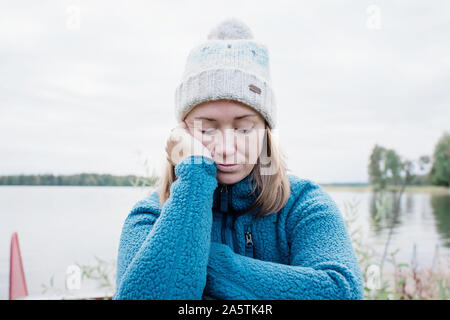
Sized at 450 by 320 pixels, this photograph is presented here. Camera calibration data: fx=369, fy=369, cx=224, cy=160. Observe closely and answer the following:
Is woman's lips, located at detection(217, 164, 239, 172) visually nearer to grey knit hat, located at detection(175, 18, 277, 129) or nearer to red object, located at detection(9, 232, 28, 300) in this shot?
grey knit hat, located at detection(175, 18, 277, 129)

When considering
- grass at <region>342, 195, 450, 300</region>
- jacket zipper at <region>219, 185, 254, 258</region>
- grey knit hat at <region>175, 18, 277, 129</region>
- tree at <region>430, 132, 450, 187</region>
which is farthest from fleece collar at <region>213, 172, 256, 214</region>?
tree at <region>430, 132, 450, 187</region>

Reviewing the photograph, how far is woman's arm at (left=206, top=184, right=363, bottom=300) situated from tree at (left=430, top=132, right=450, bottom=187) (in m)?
3.25

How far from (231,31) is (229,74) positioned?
9.7 inches

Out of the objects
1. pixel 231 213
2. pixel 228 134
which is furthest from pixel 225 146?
pixel 231 213

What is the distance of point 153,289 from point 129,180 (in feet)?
4.66

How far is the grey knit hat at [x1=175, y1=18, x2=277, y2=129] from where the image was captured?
1.22 meters

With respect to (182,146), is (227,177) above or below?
below

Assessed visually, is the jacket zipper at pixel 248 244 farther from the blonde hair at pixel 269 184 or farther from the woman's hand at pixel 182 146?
the woman's hand at pixel 182 146

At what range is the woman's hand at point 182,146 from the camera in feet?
3.92

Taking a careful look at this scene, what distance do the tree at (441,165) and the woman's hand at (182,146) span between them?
347cm

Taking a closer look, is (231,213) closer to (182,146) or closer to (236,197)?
(236,197)

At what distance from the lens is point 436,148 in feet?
12.9

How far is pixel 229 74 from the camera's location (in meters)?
1.24

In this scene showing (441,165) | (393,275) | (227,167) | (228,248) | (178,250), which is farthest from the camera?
(441,165)
